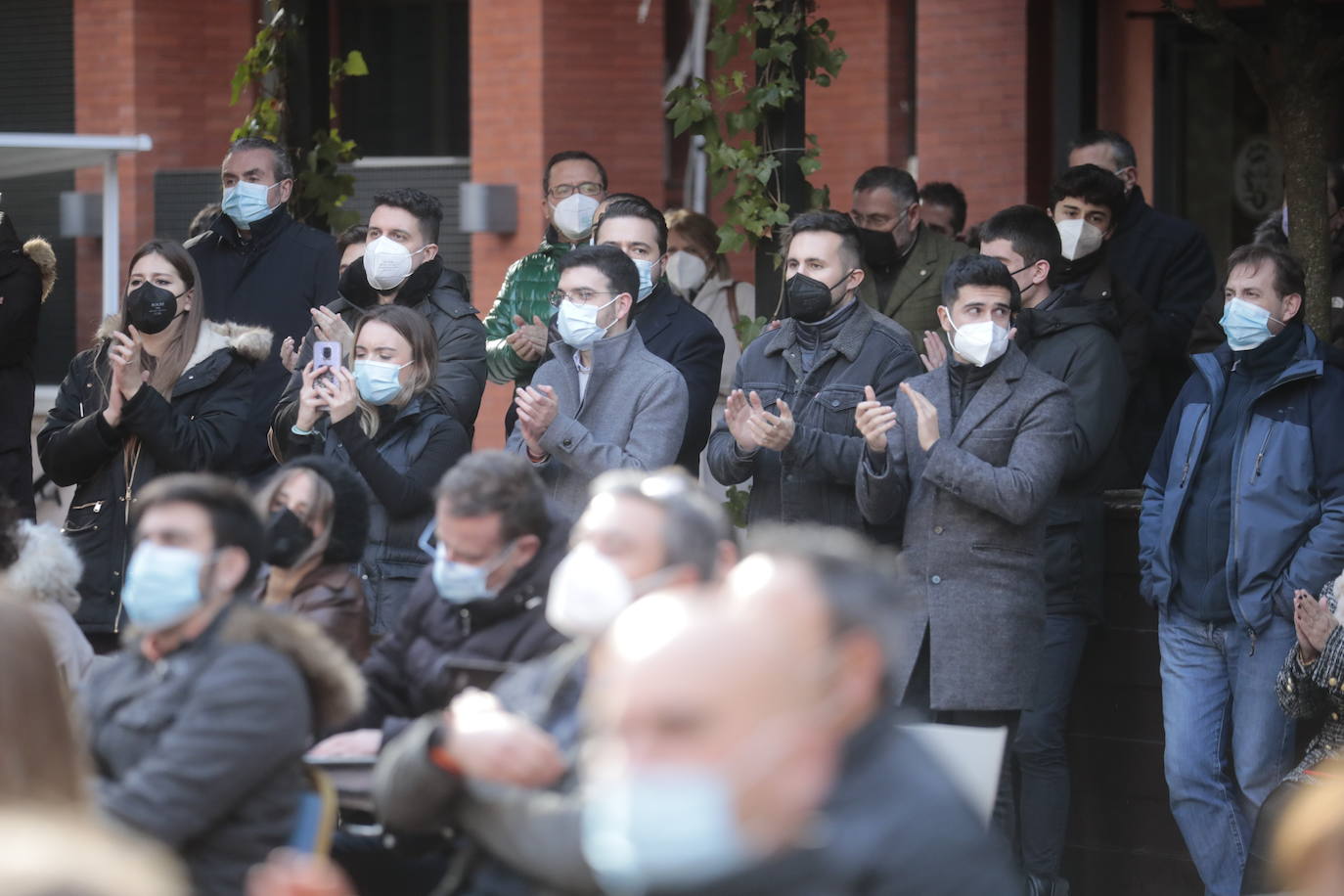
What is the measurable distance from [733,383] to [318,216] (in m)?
3.13

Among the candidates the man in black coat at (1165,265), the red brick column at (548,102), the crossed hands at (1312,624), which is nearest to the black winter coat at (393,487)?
the crossed hands at (1312,624)

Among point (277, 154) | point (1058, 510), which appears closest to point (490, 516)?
point (1058, 510)

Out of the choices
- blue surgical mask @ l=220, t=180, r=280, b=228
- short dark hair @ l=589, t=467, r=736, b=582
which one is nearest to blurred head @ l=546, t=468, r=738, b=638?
short dark hair @ l=589, t=467, r=736, b=582

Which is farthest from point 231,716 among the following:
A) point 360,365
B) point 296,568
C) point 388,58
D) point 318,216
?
point 388,58

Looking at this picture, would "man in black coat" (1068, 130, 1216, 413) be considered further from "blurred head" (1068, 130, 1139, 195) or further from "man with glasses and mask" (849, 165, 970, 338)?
"man with glasses and mask" (849, 165, 970, 338)

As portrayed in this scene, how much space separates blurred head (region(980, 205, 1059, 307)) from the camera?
6496 millimetres

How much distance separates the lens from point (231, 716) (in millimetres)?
3990

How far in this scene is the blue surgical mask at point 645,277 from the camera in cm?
688

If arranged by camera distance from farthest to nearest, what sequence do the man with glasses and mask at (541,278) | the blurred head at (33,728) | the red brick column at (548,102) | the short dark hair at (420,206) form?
the red brick column at (548,102) < the man with glasses and mask at (541,278) < the short dark hair at (420,206) < the blurred head at (33,728)

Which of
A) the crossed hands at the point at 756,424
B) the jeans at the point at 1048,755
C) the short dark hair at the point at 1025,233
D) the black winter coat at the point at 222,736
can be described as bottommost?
the jeans at the point at 1048,755

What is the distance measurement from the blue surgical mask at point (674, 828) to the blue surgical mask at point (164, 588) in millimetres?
1691

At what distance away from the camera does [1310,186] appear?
6961 millimetres

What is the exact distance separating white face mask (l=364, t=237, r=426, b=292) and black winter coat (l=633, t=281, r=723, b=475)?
86cm

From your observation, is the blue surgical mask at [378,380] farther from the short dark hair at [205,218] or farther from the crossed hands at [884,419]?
the short dark hair at [205,218]
